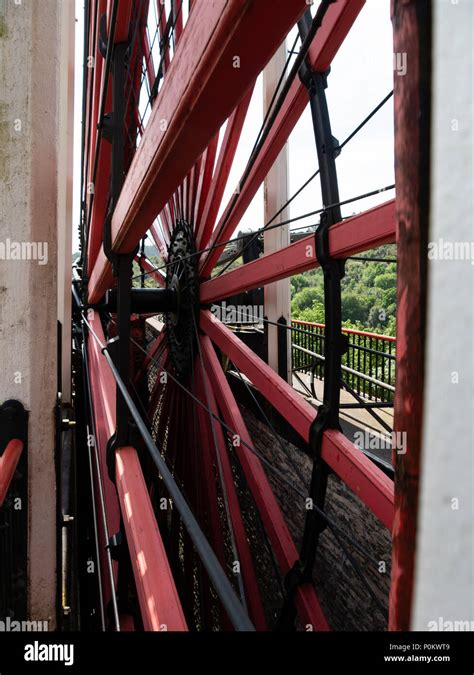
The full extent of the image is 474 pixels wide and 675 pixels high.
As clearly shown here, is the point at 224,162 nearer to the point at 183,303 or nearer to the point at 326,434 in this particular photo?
the point at 183,303

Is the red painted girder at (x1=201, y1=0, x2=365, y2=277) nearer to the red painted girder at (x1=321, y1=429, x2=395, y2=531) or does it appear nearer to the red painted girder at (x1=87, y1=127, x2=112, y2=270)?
the red painted girder at (x1=87, y1=127, x2=112, y2=270)

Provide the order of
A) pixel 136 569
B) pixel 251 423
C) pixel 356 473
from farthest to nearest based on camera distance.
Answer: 1. pixel 251 423
2. pixel 356 473
3. pixel 136 569

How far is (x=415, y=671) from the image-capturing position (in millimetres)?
862

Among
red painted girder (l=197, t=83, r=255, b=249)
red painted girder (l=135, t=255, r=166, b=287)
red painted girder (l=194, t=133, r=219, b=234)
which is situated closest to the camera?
red painted girder (l=197, t=83, r=255, b=249)

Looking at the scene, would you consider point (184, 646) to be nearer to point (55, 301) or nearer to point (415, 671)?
point (415, 671)

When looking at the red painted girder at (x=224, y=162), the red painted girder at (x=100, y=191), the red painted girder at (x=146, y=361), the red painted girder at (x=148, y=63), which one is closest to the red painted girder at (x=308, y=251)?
the red painted girder at (x=224, y=162)

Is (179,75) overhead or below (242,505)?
overhead

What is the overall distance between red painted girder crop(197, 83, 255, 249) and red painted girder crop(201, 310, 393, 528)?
813 millimetres

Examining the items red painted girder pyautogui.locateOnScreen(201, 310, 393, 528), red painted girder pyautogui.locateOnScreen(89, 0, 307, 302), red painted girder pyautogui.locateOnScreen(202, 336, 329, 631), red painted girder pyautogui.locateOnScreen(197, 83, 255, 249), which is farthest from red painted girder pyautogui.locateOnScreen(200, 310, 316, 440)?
red painted girder pyautogui.locateOnScreen(89, 0, 307, 302)

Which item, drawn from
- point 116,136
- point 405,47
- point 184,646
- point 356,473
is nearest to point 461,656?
point 184,646

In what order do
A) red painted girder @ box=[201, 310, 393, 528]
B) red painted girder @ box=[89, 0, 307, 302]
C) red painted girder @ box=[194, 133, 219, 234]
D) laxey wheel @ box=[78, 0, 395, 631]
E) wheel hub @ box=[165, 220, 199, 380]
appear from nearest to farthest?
1. red painted girder @ box=[89, 0, 307, 302]
2. laxey wheel @ box=[78, 0, 395, 631]
3. red painted girder @ box=[201, 310, 393, 528]
4. red painted girder @ box=[194, 133, 219, 234]
5. wheel hub @ box=[165, 220, 199, 380]

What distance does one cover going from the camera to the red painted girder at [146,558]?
1148 mm

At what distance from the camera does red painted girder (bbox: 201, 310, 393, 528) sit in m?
2.34

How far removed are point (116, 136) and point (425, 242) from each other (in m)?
2.15
